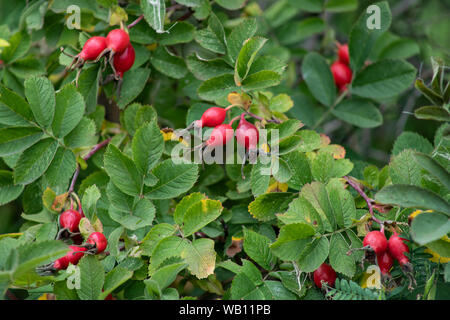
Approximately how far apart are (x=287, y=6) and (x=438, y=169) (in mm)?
1333

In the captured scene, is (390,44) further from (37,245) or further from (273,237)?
(37,245)

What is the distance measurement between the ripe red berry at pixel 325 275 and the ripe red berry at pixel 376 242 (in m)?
0.09

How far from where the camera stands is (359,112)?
5.14ft

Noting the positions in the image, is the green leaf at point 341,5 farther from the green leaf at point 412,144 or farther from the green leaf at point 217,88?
the green leaf at point 217,88

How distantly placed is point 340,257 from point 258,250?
17cm

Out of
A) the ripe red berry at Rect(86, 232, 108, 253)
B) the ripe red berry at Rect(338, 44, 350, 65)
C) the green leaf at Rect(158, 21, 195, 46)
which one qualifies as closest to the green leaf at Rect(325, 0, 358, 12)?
the ripe red berry at Rect(338, 44, 350, 65)

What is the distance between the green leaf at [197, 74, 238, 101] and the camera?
1150 millimetres

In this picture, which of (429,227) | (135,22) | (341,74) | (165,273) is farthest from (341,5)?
(165,273)

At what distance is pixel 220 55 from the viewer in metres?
1.32

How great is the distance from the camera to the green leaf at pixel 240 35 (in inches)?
45.6

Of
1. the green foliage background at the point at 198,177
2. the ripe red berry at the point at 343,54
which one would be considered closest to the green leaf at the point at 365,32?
the green foliage background at the point at 198,177

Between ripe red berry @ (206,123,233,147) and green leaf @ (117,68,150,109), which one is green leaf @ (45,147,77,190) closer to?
green leaf @ (117,68,150,109)

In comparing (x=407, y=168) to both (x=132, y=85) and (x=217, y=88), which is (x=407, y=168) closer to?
(x=217, y=88)

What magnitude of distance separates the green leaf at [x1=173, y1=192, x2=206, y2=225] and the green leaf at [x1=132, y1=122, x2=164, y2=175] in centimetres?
10
